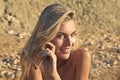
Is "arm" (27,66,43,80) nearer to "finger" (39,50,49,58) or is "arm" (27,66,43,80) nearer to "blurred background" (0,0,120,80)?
"finger" (39,50,49,58)

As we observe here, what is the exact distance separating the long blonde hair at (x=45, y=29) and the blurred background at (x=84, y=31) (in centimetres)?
380

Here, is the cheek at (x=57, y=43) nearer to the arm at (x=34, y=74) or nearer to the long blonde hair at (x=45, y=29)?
the long blonde hair at (x=45, y=29)

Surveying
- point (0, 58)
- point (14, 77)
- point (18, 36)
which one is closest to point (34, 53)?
point (14, 77)

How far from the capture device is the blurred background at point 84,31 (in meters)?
8.40

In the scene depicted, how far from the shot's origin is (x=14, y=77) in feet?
25.6

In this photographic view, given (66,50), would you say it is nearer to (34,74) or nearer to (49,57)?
(49,57)

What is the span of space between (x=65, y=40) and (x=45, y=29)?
0.72ft

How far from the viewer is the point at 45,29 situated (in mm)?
3816

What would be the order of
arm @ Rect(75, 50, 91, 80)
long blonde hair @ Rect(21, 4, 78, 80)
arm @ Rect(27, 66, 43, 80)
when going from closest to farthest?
long blonde hair @ Rect(21, 4, 78, 80), arm @ Rect(27, 66, 43, 80), arm @ Rect(75, 50, 91, 80)

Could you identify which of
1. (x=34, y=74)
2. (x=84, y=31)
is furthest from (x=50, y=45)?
(x=84, y=31)

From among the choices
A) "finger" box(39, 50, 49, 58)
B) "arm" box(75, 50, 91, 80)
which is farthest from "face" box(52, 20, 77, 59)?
"arm" box(75, 50, 91, 80)

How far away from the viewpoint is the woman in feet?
12.6

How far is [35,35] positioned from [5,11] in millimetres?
6606

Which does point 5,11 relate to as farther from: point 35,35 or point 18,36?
point 35,35
